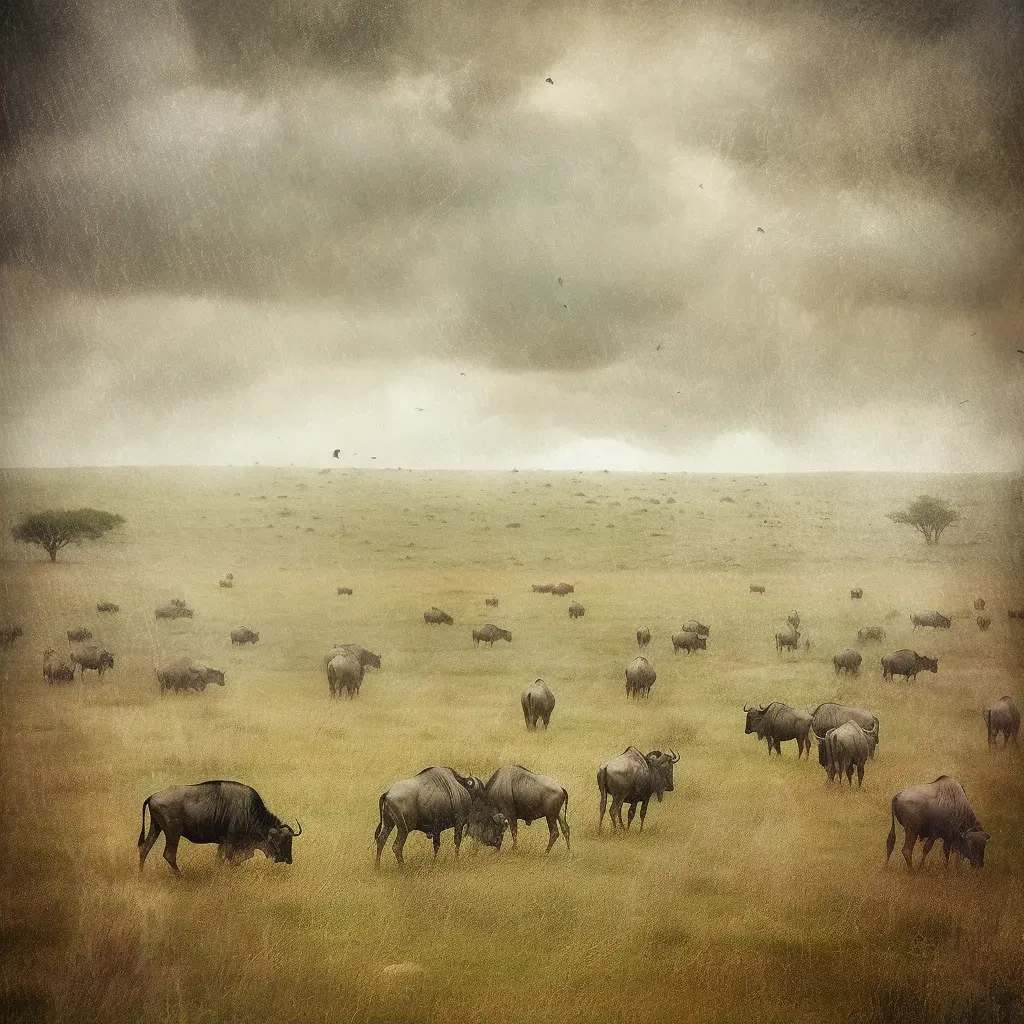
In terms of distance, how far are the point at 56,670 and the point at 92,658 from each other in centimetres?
125

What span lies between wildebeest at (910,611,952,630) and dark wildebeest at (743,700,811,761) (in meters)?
17.2

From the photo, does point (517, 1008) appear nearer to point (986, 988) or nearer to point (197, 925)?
point (197, 925)

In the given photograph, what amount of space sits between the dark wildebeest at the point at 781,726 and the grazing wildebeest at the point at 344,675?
10.9 m

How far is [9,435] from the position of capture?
2075 cm

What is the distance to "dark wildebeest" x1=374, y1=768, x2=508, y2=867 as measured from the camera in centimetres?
1359

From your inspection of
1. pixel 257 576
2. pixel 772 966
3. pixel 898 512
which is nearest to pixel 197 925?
pixel 772 966

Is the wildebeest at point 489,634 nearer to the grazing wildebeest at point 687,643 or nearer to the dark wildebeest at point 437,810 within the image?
the grazing wildebeest at point 687,643

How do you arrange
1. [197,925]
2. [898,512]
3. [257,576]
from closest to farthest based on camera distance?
[197,925] → [257,576] → [898,512]

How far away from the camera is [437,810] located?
13.8 metres

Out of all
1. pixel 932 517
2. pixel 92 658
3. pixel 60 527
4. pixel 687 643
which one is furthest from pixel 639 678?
pixel 932 517

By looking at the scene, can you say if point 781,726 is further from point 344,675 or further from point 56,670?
point 56,670

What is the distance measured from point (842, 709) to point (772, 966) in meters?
9.44

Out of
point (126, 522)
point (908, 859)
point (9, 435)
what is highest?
point (9, 435)

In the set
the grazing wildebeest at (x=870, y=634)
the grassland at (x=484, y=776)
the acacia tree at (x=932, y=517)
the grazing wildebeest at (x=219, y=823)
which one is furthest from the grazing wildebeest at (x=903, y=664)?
the acacia tree at (x=932, y=517)
